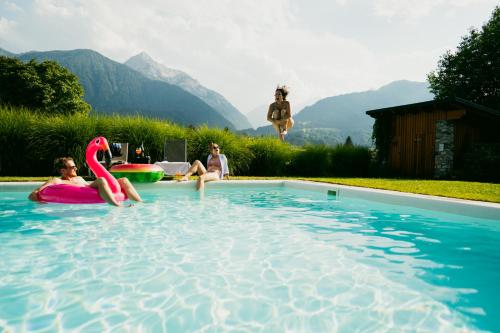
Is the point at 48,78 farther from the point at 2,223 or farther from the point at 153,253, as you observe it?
the point at 153,253

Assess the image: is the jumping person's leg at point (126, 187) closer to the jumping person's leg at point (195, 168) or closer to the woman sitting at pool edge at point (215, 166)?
the jumping person's leg at point (195, 168)

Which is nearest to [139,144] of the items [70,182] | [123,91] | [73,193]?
[70,182]

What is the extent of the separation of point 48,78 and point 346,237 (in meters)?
Result: 37.6

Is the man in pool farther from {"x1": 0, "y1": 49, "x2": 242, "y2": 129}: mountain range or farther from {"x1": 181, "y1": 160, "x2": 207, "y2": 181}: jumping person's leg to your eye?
{"x1": 0, "y1": 49, "x2": 242, "y2": 129}: mountain range

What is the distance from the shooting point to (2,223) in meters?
4.64

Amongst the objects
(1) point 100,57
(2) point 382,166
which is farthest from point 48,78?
(1) point 100,57

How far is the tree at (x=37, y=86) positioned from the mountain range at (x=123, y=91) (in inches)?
5162

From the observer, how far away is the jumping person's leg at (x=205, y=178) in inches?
313

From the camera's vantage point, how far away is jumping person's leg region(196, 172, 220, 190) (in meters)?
7.95

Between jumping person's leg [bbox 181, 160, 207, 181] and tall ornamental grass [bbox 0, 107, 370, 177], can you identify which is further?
tall ornamental grass [bbox 0, 107, 370, 177]

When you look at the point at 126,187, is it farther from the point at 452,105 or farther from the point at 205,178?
the point at 452,105

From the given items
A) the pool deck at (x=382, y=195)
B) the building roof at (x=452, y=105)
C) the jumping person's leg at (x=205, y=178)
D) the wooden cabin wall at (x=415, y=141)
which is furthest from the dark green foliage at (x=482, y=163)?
the jumping person's leg at (x=205, y=178)

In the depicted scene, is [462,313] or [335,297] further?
[335,297]

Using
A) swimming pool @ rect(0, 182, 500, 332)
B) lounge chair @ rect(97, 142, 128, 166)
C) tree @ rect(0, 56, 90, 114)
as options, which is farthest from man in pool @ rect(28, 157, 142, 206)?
tree @ rect(0, 56, 90, 114)
